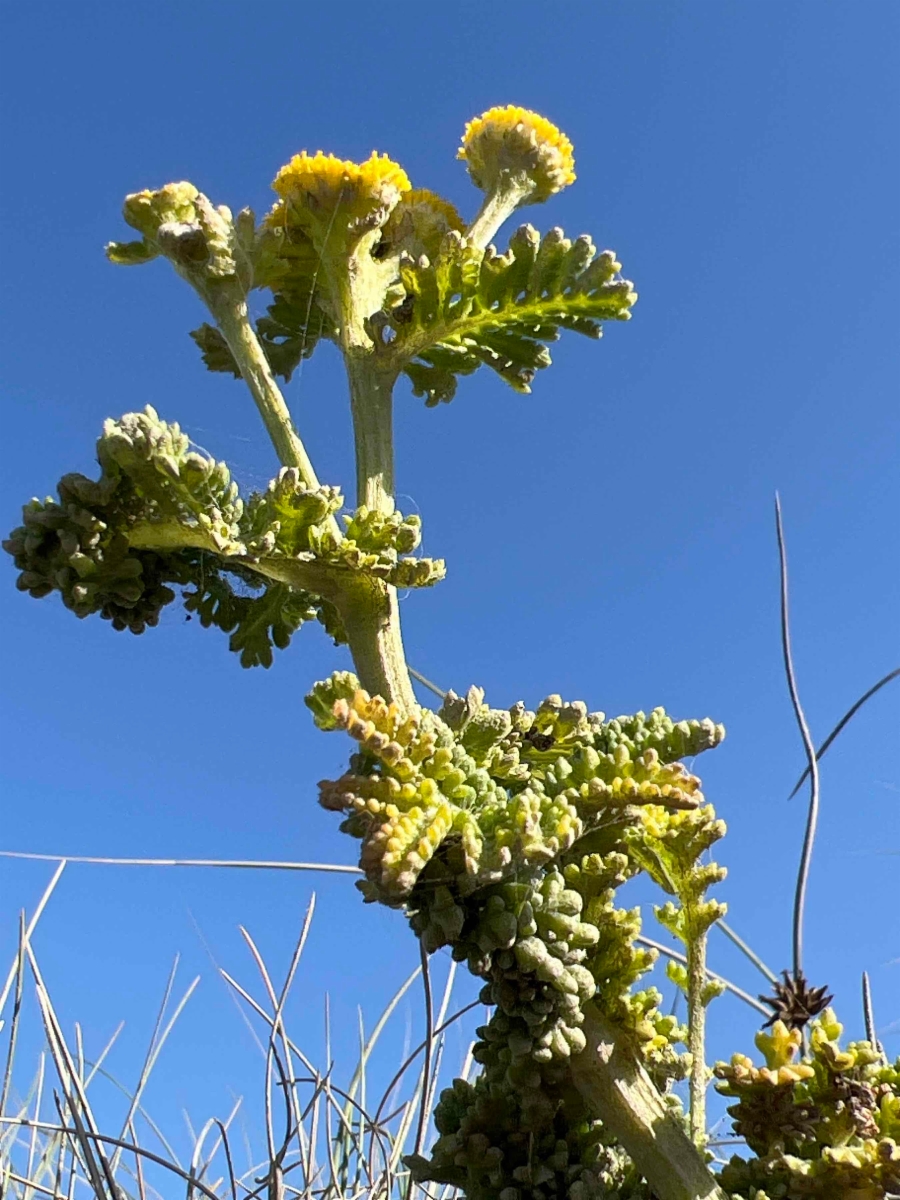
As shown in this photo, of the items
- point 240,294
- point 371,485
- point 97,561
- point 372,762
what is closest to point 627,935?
point 372,762

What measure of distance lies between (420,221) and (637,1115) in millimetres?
2046

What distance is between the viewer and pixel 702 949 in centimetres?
191

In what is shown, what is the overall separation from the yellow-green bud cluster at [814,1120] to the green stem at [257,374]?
4.68ft

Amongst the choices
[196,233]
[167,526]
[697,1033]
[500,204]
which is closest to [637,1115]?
[697,1033]

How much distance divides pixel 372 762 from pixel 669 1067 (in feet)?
2.52

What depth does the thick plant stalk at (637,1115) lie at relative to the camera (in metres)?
1.65

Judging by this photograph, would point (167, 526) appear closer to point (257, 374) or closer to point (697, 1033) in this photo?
point (257, 374)

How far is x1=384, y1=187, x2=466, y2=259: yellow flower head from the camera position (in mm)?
→ 2533

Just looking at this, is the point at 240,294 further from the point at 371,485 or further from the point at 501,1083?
the point at 501,1083

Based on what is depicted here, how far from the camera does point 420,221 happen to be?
254 cm

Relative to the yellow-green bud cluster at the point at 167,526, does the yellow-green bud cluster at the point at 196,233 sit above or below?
above

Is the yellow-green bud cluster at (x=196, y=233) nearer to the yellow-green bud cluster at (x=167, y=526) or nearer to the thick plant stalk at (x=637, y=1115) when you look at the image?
the yellow-green bud cluster at (x=167, y=526)

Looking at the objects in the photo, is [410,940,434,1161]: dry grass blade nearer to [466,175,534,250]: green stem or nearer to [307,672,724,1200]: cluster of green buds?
[307,672,724,1200]: cluster of green buds

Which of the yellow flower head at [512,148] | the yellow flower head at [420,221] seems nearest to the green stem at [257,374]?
the yellow flower head at [420,221]
